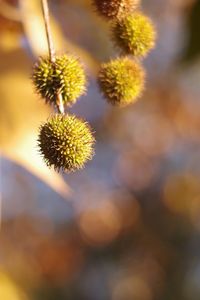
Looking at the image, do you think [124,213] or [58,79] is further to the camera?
[124,213]

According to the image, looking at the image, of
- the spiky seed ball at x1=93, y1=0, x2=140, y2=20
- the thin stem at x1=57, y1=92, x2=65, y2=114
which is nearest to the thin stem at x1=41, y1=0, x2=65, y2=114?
the thin stem at x1=57, y1=92, x2=65, y2=114

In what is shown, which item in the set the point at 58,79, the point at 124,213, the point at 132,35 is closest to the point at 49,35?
the point at 58,79

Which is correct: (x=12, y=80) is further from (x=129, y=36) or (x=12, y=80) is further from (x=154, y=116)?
(x=154, y=116)

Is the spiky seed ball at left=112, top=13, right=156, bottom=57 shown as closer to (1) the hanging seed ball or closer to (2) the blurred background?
(1) the hanging seed ball

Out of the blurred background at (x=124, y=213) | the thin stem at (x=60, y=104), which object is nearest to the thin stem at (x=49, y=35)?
the thin stem at (x=60, y=104)

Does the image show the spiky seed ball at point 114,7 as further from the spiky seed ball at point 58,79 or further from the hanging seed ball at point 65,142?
the hanging seed ball at point 65,142

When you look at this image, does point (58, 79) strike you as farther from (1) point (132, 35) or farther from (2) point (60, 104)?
(1) point (132, 35)

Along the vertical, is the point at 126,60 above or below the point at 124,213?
below

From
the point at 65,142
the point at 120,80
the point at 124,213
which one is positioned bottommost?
the point at 65,142

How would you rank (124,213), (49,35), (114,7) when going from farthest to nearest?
(124,213) < (114,7) < (49,35)
